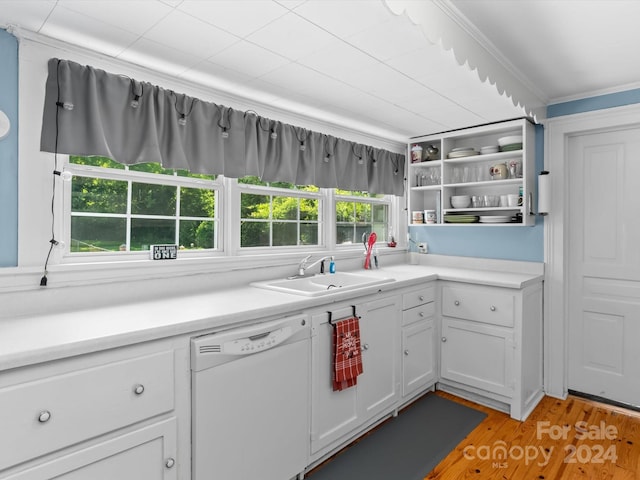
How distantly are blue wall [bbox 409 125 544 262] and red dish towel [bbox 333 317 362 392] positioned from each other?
1.81 m

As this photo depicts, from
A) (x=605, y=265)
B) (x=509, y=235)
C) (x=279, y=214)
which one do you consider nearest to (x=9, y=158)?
(x=279, y=214)

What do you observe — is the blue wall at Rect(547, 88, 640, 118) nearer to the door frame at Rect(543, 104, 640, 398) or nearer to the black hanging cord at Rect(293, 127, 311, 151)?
the door frame at Rect(543, 104, 640, 398)

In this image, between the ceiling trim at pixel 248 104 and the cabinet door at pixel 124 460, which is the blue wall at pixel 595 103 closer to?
the ceiling trim at pixel 248 104

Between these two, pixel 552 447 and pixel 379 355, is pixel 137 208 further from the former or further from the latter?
pixel 552 447

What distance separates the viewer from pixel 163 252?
2199 mm

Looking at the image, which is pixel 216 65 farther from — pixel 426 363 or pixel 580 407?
pixel 580 407

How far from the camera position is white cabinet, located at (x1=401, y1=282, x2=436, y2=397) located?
276cm

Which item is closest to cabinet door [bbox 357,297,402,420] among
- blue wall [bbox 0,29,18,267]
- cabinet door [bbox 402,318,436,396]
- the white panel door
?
cabinet door [bbox 402,318,436,396]

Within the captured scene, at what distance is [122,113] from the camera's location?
194cm

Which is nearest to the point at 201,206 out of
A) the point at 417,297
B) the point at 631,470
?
the point at 417,297

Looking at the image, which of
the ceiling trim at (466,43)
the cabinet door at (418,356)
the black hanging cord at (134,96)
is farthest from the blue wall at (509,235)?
the black hanging cord at (134,96)

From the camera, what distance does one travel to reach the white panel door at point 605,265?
111 inches

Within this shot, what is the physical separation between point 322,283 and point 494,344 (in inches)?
53.8

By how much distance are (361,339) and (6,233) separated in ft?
6.31
